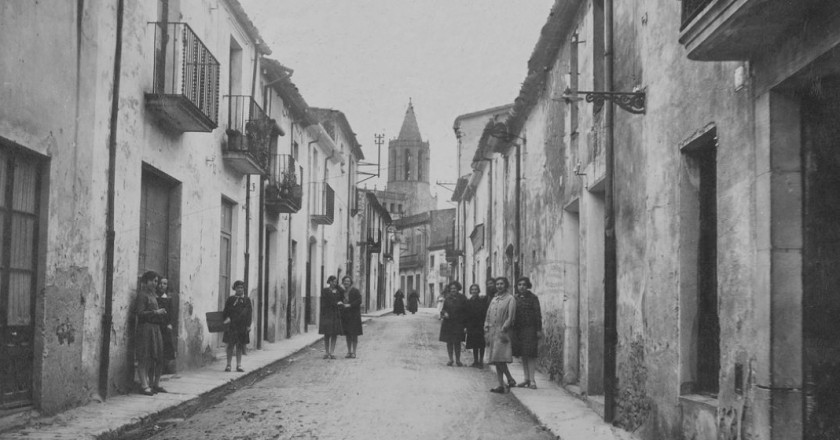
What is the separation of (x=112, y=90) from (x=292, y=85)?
1059 cm

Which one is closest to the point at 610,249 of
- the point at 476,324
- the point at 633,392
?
the point at 633,392

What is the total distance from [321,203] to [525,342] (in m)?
16.4

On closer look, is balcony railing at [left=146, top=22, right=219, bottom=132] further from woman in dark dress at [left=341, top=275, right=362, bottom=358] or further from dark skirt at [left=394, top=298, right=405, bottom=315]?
dark skirt at [left=394, top=298, right=405, bottom=315]

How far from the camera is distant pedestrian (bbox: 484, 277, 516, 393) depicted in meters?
11.8

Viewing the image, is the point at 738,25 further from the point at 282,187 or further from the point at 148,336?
the point at 282,187

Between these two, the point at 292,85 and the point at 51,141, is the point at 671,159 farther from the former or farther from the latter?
the point at 292,85

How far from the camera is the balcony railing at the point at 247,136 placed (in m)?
16.1

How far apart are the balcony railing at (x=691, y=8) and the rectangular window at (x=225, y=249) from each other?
11.9m

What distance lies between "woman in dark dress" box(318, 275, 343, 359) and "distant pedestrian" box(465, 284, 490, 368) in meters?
2.59

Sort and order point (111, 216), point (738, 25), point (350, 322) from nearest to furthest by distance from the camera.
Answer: point (738, 25) < point (111, 216) < point (350, 322)

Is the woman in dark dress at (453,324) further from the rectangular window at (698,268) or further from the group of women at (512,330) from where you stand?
the rectangular window at (698,268)

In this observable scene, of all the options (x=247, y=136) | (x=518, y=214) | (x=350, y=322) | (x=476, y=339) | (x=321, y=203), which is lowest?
(x=476, y=339)

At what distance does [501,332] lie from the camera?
38.9ft

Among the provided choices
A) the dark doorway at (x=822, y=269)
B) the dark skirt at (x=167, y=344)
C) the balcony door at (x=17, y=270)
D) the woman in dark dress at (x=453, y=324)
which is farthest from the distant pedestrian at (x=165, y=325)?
the dark doorway at (x=822, y=269)
